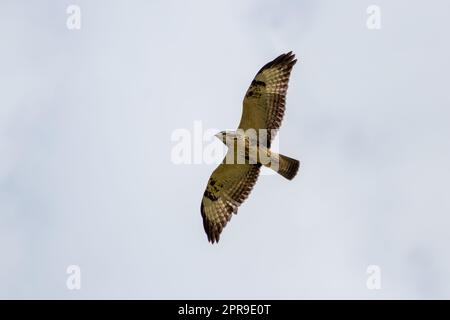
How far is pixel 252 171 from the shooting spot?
65.3 ft

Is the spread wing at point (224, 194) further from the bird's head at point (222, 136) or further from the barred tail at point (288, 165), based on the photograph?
the bird's head at point (222, 136)

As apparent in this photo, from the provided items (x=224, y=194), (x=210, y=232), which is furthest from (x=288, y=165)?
(x=210, y=232)

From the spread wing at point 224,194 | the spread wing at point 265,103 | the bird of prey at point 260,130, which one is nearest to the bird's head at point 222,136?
the bird of prey at point 260,130

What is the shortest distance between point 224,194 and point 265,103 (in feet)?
7.28

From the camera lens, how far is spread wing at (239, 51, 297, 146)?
19219 millimetres

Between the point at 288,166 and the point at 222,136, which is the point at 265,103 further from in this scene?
the point at 288,166

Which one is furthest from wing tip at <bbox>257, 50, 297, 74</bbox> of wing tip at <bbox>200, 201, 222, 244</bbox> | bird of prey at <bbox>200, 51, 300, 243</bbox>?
wing tip at <bbox>200, 201, 222, 244</bbox>

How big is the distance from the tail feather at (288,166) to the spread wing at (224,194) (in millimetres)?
759

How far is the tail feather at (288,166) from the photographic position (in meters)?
19.2

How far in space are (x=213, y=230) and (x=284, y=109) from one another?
3.01 m

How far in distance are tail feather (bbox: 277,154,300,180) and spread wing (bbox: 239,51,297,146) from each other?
1.54ft
